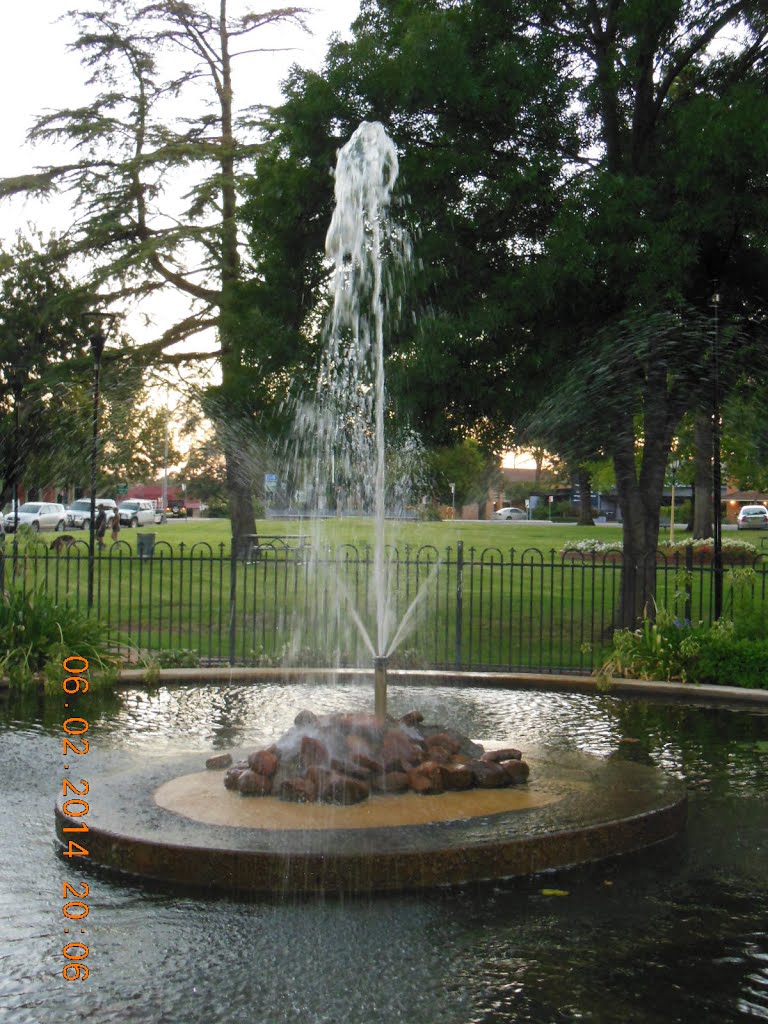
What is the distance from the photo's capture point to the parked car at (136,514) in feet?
183

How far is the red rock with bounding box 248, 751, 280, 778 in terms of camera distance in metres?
5.80

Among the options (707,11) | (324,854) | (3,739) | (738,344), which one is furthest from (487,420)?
(324,854)

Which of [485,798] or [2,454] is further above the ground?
[2,454]

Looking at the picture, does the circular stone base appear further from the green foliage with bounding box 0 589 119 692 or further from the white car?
the white car

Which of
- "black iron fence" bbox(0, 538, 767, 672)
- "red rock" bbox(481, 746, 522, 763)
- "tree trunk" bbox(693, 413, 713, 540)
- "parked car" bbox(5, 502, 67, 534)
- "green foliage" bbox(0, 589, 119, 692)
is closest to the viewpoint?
"red rock" bbox(481, 746, 522, 763)

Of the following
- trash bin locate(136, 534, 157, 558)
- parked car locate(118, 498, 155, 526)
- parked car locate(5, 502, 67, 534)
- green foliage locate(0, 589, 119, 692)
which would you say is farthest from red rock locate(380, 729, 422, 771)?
parked car locate(118, 498, 155, 526)

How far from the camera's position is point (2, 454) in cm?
2442

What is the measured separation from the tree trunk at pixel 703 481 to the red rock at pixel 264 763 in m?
20.8

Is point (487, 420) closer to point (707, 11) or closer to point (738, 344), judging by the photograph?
point (738, 344)

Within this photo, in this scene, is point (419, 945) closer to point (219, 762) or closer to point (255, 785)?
point (255, 785)

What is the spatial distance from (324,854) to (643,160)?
12004 mm

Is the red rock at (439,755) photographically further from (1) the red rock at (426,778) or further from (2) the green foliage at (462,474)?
(2) the green foliage at (462,474)

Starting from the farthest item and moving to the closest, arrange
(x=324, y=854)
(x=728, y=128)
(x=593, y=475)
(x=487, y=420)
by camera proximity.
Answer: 1. (x=593, y=475)
2. (x=487, y=420)
3. (x=728, y=128)
4. (x=324, y=854)

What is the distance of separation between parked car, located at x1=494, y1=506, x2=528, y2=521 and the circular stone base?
65.2 meters
